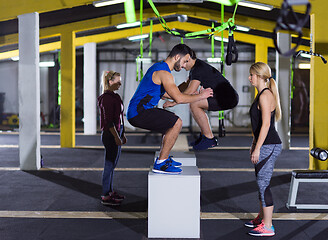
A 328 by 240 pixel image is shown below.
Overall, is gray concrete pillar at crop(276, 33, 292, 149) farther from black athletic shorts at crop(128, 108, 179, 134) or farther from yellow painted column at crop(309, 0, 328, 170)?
black athletic shorts at crop(128, 108, 179, 134)

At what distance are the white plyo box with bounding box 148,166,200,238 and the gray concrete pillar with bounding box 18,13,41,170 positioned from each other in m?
4.37

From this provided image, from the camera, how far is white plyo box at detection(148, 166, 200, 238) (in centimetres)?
391

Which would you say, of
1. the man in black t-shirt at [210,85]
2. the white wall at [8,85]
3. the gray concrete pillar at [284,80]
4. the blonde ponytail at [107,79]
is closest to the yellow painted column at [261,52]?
the gray concrete pillar at [284,80]

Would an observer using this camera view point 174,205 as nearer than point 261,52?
Yes

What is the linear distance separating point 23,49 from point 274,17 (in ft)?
21.3

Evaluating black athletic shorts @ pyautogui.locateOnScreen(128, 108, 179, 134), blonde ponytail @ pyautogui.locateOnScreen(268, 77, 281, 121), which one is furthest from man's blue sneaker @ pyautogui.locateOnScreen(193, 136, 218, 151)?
blonde ponytail @ pyautogui.locateOnScreen(268, 77, 281, 121)

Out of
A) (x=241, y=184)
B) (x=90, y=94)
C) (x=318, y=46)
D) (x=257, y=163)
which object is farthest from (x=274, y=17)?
(x=257, y=163)

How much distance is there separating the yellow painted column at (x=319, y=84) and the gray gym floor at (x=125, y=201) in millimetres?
842

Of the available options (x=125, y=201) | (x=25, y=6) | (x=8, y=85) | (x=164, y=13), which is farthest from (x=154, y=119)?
(x=8, y=85)

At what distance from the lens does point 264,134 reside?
3889 millimetres

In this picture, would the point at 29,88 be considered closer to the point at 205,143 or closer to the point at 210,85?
the point at 205,143

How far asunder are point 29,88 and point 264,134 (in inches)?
199

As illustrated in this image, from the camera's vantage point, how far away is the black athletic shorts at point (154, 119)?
12.6 ft

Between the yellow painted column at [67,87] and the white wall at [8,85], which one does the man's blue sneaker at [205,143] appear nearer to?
the yellow painted column at [67,87]
